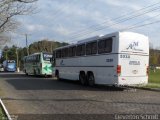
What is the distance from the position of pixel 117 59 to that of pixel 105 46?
5.65 feet

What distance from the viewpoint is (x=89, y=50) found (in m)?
24.5

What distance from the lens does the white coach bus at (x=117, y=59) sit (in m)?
20.6

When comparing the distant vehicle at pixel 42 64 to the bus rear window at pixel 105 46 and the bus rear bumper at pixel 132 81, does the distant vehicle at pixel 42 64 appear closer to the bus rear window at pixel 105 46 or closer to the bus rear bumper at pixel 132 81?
the bus rear window at pixel 105 46

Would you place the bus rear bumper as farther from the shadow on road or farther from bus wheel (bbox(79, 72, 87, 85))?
bus wheel (bbox(79, 72, 87, 85))

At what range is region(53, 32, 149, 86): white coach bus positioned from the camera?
20625mm

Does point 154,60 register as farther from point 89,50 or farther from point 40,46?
point 89,50

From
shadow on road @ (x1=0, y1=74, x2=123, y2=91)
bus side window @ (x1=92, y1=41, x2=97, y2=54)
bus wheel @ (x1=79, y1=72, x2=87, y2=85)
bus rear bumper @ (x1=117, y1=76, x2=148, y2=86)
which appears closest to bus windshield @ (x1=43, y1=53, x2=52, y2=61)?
shadow on road @ (x1=0, y1=74, x2=123, y2=91)

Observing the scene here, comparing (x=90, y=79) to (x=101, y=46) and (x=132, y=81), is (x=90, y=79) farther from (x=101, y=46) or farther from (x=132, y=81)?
(x=132, y=81)

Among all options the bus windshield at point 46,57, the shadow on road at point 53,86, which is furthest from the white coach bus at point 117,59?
the bus windshield at point 46,57

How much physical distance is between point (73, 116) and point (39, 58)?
102 feet

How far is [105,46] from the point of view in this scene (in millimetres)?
21906

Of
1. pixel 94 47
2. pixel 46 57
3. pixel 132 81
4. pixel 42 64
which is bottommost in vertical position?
pixel 132 81

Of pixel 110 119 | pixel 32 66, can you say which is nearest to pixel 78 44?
pixel 110 119

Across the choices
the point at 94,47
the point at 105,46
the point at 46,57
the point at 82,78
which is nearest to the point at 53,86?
the point at 82,78
